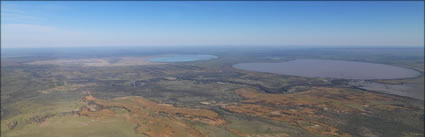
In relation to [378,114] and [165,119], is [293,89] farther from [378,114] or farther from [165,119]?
[165,119]

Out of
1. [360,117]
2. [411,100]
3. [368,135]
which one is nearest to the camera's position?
[368,135]

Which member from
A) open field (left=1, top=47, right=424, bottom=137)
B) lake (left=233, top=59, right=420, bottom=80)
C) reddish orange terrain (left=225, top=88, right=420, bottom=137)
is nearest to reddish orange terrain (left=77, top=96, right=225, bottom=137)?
open field (left=1, top=47, right=424, bottom=137)

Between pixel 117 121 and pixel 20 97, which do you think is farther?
pixel 20 97

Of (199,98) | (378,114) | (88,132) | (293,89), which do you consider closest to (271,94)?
(293,89)

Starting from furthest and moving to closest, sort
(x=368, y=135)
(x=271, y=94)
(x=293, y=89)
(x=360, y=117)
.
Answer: (x=293, y=89)
(x=271, y=94)
(x=360, y=117)
(x=368, y=135)

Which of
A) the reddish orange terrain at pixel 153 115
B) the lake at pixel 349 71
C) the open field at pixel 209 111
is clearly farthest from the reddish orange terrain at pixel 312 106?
the lake at pixel 349 71

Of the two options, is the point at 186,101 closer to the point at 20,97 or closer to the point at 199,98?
the point at 199,98
